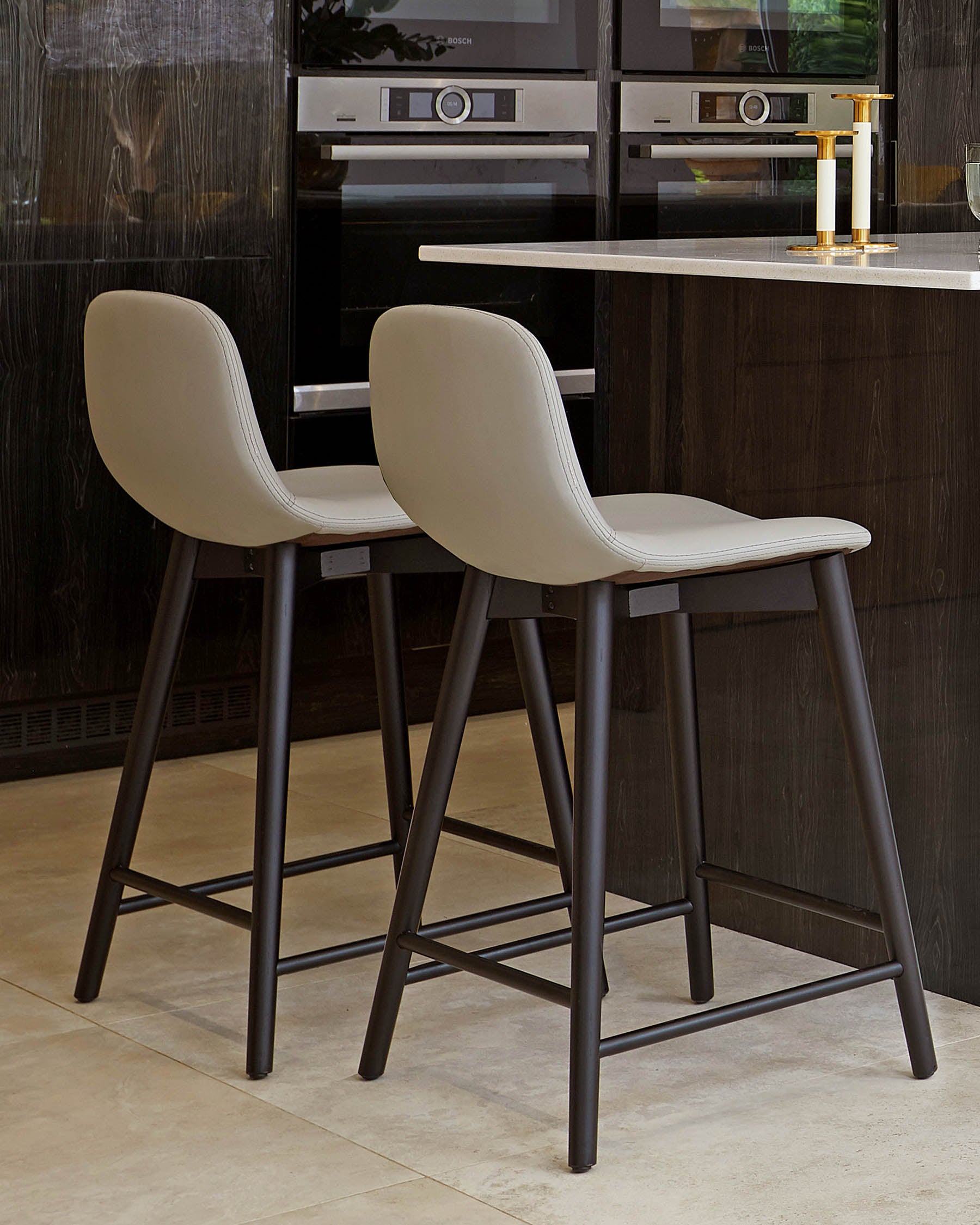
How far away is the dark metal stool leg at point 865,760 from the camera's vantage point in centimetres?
244

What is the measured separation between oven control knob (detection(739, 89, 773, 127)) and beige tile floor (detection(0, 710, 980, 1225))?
217cm

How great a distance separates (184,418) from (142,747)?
515mm

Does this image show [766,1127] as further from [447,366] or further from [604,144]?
[604,144]

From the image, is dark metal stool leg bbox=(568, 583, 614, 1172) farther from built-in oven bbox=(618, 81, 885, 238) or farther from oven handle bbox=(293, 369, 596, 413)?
built-in oven bbox=(618, 81, 885, 238)

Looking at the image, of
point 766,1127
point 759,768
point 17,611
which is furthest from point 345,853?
point 17,611

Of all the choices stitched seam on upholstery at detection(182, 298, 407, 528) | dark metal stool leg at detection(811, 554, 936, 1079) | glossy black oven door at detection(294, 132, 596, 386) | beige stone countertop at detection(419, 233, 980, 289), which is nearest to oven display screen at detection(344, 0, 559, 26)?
glossy black oven door at detection(294, 132, 596, 386)

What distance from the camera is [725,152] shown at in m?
4.60

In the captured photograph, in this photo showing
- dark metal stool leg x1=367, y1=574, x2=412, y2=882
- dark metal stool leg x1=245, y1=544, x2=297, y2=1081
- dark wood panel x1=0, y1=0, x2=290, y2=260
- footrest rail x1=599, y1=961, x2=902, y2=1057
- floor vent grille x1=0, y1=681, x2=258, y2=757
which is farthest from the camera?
floor vent grille x1=0, y1=681, x2=258, y2=757

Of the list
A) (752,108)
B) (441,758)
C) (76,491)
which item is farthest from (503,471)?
(752,108)

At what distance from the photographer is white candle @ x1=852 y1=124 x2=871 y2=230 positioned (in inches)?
108

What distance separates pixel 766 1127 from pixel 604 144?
276 centimetres

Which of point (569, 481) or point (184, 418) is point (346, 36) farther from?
point (569, 481)

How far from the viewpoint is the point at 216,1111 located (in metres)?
2.45

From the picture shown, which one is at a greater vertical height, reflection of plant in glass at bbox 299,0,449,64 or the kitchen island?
reflection of plant in glass at bbox 299,0,449,64
